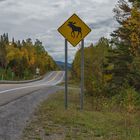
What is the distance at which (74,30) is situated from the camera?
18.2 meters

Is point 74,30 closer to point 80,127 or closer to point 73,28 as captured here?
point 73,28

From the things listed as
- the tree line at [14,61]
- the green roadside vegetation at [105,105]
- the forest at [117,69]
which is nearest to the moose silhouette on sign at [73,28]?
the green roadside vegetation at [105,105]

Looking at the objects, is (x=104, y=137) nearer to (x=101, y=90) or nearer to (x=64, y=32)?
(x=64, y=32)

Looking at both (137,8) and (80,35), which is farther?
(137,8)

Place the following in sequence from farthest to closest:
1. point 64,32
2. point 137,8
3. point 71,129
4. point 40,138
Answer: point 137,8
point 64,32
point 71,129
point 40,138

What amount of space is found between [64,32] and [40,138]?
7643 millimetres

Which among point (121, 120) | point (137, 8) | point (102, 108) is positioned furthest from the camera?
point (137, 8)

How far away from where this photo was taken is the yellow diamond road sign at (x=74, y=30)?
18312 mm

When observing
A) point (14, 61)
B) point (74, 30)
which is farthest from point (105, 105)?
point (14, 61)

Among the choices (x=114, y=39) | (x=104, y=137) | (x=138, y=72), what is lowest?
(x=104, y=137)

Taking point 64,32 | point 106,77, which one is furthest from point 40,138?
point 106,77

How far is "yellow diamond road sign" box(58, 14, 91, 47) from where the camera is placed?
1831cm

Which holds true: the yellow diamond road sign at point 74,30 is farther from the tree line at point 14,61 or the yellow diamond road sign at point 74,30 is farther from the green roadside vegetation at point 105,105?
the tree line at point 14,61

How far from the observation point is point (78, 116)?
16109 mm
